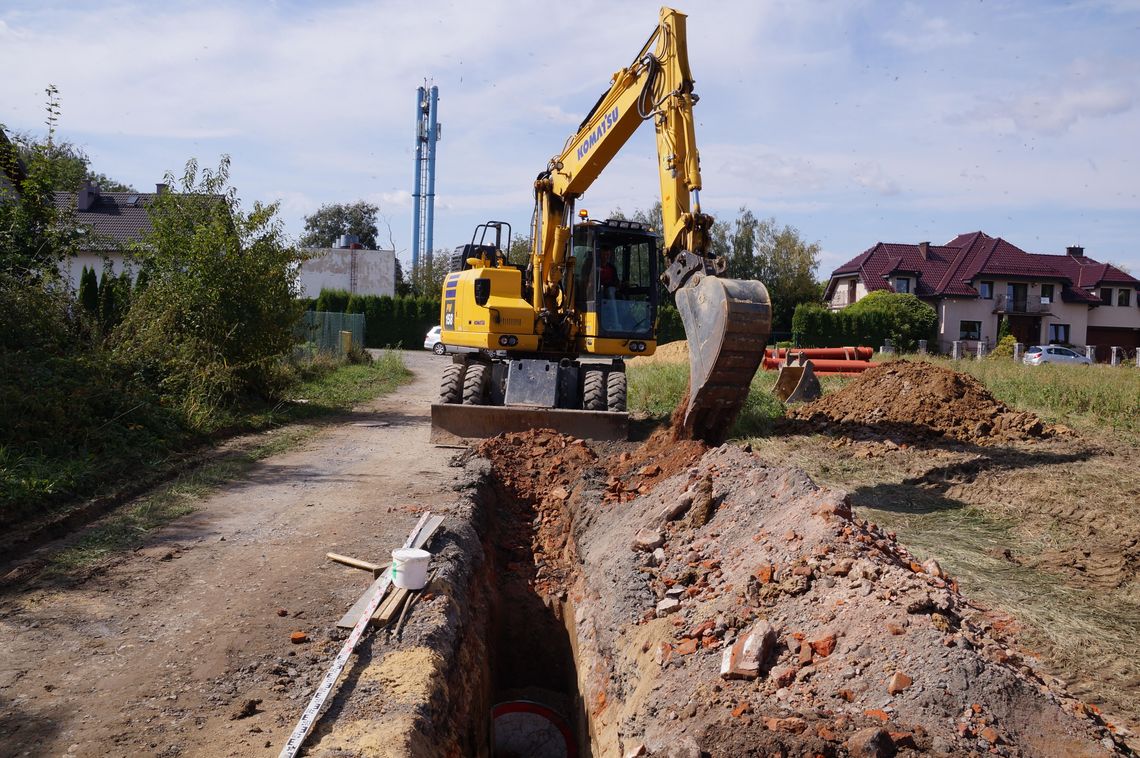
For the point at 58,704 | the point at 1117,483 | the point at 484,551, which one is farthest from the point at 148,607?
the point at 1117,483

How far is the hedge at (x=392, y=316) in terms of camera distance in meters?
42.5

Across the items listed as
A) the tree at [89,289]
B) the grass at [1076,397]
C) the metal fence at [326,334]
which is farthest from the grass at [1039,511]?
the metal fence at [326,334]

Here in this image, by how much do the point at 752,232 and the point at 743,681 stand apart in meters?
53.7

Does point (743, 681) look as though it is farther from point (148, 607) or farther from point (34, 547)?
point (34, 547)

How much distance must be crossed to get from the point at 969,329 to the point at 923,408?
137 feet

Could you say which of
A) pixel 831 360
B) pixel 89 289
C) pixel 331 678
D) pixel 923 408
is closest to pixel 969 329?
pixel 831 360

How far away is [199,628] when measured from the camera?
509 centimetres

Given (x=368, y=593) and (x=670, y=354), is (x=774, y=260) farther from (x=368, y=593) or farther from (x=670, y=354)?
(x=368, y=593)

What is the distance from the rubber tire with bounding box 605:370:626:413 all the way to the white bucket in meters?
6.61

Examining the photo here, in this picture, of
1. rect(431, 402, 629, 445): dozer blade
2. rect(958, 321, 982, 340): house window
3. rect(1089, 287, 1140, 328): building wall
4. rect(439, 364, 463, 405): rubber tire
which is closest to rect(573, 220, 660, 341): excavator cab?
rect(431, 402, 629, 445): dozer blade

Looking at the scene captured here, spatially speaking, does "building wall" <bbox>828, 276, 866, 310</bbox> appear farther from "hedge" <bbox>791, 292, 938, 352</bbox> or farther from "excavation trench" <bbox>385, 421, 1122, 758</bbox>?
"excavation trench" <bbox>385, 421, 1122, 758</bbox>

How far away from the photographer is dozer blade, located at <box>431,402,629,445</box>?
11.7 m

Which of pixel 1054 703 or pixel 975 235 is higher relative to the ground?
pixel 975 235

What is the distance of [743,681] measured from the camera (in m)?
4.15
